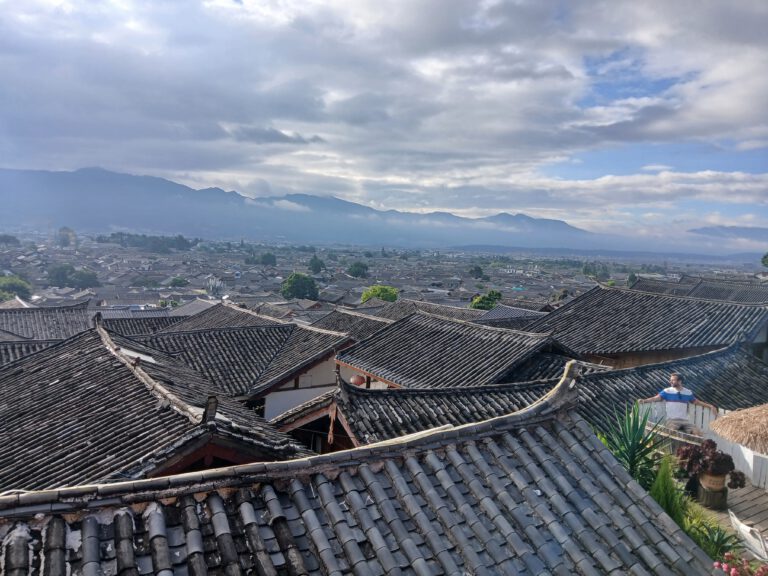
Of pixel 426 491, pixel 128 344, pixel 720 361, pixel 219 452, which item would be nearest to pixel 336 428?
pixel 219 452

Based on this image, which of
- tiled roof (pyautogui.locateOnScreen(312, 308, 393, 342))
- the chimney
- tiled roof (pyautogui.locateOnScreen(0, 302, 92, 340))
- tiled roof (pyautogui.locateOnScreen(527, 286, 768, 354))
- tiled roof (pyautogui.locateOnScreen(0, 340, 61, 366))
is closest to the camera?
the chimney

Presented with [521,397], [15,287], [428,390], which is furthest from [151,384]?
[15,287]

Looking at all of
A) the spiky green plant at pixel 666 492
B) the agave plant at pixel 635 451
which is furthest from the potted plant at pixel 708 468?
the spiky green plant at pixel 666 492

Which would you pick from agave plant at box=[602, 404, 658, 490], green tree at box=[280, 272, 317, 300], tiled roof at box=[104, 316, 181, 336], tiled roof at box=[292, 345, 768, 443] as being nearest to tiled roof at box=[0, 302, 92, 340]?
tiled roof at box=[104, 316, 181, 336]

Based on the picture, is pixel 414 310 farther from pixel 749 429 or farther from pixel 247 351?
pixel 749 429

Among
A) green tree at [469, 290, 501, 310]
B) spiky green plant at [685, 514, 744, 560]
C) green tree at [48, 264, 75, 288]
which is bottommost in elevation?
green tree at [48, 264, 75, 288]

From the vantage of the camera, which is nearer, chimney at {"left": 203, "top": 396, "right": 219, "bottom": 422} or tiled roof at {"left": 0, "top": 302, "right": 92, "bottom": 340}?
chimney at {"left": 203, "top": 396, "right": 219, "bottom": 422}

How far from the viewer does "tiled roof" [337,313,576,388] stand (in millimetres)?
15172

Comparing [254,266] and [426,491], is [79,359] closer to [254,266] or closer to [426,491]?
[426,491]

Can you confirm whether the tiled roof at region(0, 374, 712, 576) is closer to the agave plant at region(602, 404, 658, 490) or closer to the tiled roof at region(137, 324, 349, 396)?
the agave plant at region(602, 404, 658, 490)

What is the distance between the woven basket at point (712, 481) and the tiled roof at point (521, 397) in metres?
2.10

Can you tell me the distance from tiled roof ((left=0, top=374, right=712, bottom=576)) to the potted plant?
4.81m

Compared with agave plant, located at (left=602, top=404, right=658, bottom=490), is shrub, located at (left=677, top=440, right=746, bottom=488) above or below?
below

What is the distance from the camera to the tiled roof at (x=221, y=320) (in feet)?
83.0
